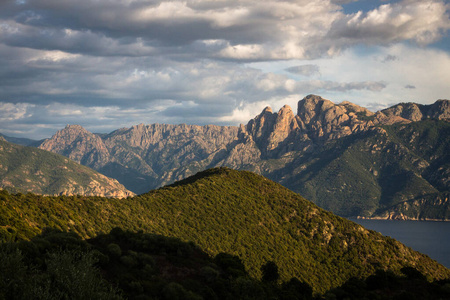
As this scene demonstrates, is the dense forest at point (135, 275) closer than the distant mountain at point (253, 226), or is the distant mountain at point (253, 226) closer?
the dense forest at point (135, 275)

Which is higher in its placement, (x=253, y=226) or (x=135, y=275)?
(x=135, y=275)

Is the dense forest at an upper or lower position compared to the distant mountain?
upper

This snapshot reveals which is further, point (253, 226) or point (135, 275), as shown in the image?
point (253, 226)

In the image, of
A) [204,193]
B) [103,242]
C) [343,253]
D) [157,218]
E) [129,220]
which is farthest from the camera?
[204,193]

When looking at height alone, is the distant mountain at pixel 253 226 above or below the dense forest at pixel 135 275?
below

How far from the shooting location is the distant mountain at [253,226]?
12594 centimetres

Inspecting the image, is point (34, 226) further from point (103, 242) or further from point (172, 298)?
point (172, 298)

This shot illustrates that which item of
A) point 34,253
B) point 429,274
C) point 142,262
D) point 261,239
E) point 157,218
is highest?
point 34,253

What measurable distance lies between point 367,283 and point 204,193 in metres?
92.0

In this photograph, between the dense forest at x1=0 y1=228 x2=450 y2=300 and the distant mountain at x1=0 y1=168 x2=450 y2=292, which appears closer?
the dense forest at x1=0 y1=228 x2=450 y2=300

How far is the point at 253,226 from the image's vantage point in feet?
507

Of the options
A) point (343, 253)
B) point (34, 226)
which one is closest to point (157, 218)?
point (34, 226)

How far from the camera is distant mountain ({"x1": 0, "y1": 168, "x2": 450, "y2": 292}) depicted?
126 m

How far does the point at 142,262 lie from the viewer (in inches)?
2474
